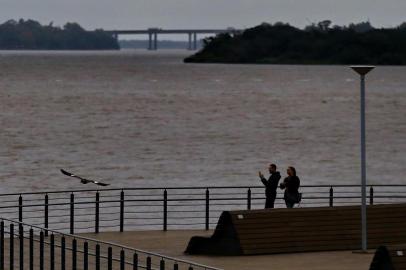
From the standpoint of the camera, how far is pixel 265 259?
92.4 feet

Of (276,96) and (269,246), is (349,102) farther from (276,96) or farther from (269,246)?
(269,246)

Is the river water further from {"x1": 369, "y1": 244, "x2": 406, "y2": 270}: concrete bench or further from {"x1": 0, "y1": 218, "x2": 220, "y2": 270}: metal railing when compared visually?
{"x1": 369, "y1": 244, "x2": 406, "y2": 270}: concrete bench

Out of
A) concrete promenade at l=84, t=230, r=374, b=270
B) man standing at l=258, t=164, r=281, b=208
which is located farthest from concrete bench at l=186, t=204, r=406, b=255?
man standing at l=258, t=164, r=281, b=208

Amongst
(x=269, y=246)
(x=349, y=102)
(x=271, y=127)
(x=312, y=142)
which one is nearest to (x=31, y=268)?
(x=269, y=246)

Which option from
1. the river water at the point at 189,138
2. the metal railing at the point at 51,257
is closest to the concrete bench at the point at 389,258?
the metal railing at the point at 51,257

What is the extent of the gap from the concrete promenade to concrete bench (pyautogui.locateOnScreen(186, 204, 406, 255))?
324 millimetres

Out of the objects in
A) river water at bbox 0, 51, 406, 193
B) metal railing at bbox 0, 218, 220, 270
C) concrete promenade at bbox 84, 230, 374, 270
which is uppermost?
metal railing at bbox 0, 218, 220, 270

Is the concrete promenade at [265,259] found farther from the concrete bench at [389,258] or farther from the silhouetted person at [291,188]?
the concrete bench at [389,258]

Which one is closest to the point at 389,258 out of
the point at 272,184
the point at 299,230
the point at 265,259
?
the point at 265,259

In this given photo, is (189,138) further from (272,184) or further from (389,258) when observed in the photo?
(389,258)

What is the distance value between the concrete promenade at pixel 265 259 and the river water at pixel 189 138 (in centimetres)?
2881

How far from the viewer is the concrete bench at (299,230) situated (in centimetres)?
2875

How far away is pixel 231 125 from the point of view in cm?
11675

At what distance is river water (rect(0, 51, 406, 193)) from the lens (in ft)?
227
